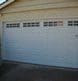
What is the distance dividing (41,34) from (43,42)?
1.67 feet

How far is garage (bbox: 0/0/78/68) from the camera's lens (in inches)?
442

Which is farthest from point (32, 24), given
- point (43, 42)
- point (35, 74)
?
point (35, 74)

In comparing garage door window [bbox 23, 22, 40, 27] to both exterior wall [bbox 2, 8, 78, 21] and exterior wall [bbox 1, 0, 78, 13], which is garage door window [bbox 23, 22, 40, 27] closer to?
exterior wall [bbox 2, 8, 78, 21]

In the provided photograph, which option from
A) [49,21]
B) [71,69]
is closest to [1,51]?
[49,21]

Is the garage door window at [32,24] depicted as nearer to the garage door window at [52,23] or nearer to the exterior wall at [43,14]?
the exterior wall at [43,14]

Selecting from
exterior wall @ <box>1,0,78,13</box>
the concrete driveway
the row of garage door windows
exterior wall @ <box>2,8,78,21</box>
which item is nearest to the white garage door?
the row of garage door windows

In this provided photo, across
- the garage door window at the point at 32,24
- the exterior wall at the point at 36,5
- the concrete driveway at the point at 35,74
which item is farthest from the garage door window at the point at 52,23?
the concrete driveway at the point at 35,74

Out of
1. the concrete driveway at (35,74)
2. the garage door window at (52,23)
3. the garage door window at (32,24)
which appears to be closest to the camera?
the concrete driveway at (35,74)

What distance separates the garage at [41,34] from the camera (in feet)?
36.9

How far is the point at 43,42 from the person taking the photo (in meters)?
12.2

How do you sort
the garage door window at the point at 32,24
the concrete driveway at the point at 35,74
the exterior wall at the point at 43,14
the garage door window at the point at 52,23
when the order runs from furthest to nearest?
the garage door window at the point at 32,24, the garage door window at the point at 52,23, the exterior wall at the point at 43,14, the concrete driveway at the point at 35,74

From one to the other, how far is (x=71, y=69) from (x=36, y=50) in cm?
266

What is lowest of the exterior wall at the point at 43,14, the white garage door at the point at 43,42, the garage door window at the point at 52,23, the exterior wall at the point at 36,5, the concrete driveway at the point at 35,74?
the concrete driveway at the point at 35,74

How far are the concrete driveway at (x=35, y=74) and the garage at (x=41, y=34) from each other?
1084mm
